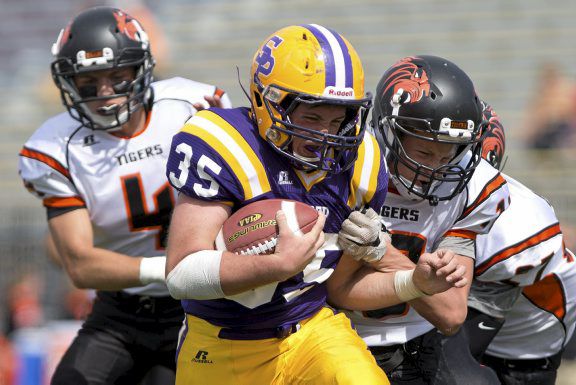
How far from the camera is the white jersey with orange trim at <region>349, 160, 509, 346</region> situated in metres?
3.93

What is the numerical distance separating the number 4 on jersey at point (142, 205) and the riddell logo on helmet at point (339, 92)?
4.53 ft

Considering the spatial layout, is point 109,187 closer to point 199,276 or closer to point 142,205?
point 142,205

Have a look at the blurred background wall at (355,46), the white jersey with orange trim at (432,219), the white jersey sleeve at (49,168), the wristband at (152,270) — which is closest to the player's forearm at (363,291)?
the white jersey with orange trim at (432,219)

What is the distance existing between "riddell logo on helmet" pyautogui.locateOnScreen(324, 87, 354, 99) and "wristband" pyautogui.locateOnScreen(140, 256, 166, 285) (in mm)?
1290

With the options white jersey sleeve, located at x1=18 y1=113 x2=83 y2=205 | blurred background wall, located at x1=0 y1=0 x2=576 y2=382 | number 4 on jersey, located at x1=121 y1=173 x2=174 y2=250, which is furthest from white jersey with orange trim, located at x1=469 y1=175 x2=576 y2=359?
blurred background wall, located at x1=0 y1=0 x2=576 y2=382

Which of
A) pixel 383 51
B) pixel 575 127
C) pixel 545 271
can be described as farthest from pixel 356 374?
pixel 383 51

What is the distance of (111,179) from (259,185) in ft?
4.38

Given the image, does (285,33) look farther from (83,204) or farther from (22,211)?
(22,211)

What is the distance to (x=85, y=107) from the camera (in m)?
4.46

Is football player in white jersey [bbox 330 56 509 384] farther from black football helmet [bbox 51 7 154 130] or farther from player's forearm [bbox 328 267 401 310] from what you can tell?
black football helmet [bbox 51 7 154 130]

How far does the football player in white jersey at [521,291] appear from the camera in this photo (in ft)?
13.9

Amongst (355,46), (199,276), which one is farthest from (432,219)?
(355,46)

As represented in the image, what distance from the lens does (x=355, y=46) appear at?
Answer: 10.6 m

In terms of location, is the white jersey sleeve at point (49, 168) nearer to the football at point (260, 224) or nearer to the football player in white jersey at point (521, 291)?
the football at point (260, 224)
